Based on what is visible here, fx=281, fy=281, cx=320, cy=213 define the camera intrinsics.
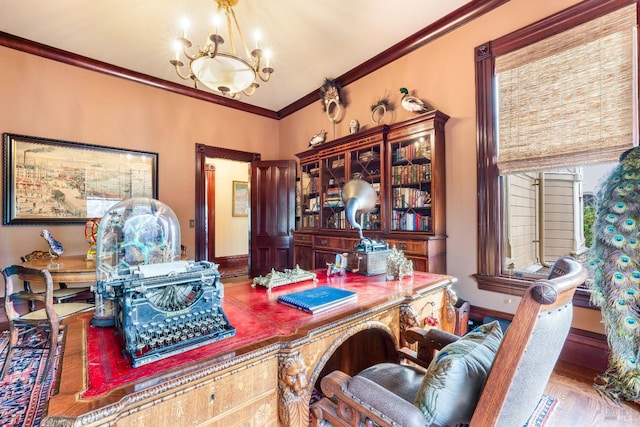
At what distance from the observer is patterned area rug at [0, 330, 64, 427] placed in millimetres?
1612

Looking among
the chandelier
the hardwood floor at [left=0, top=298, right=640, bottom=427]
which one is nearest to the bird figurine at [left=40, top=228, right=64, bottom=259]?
the chandelier

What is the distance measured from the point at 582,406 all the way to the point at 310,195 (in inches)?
140

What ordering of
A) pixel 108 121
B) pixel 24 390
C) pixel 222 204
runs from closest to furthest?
pixel 24 390 → pixel 108 121 → pixel 222 204

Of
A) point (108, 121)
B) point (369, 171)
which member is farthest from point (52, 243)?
point (369, 171)

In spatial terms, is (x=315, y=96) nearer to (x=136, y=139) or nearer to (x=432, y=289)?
(x=136, y=139)

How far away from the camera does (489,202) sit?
8.48 ft

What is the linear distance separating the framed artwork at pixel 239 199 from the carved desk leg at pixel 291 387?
584 cm

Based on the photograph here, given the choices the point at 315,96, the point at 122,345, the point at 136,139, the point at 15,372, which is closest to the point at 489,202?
the point at 122,345

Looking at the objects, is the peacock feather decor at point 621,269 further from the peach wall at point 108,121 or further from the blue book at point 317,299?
the peach wall at point 108,121

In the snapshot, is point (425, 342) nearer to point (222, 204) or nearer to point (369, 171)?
point (369, 171)

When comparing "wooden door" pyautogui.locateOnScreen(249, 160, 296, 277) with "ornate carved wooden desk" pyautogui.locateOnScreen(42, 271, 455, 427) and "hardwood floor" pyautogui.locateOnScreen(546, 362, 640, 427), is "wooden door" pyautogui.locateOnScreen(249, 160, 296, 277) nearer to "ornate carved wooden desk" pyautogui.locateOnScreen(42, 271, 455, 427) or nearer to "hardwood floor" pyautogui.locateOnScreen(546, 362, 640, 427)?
"ornate carved wooden desk" pyautogui.locateOnScreen(42, 271, 455, 427)

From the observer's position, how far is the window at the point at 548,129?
2.00 meters

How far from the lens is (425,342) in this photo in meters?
1.33

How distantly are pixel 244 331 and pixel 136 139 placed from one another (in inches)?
160
